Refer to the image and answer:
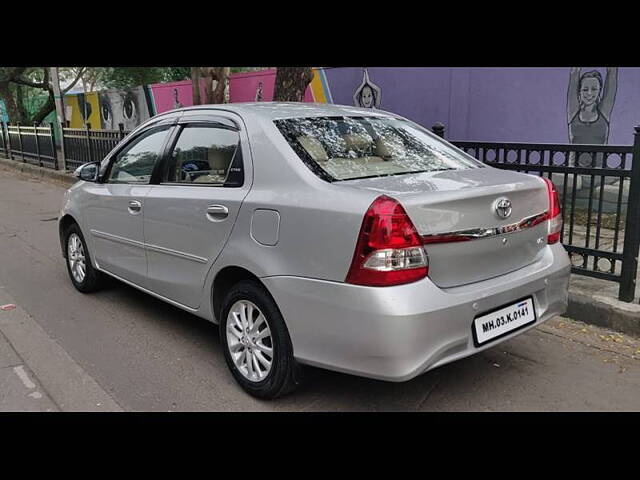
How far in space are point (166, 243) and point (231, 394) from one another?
3.84 feet

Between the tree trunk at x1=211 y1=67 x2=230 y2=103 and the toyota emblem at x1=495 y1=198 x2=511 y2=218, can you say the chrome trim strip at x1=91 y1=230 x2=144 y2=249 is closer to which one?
the toyota emblem at x1=495 y1=198 x2=511 y2=218

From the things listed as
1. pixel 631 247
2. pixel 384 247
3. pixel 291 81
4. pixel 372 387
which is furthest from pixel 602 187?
pixel 291 81

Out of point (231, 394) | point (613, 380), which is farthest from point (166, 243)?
point (613, 380)

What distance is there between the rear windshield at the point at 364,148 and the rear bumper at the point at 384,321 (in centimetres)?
68

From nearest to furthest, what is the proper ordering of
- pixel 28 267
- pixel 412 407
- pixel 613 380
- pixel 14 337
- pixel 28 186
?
pixel 412 407 → pixel 613 380 → pixel 14 337 → pixel 28 267 → pixel 28 186

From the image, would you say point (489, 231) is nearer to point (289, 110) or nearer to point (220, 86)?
point (289, 110)

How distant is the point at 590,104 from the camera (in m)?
7.68

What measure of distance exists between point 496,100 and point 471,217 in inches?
253

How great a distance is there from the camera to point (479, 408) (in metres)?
3.17

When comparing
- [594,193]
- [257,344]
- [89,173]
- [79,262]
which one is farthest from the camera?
[594,193]

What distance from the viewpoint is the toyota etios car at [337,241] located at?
2678mm

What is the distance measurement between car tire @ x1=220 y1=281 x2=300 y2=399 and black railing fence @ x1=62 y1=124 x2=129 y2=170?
9.23 m

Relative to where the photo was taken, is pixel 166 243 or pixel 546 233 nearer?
pixel 546 233
